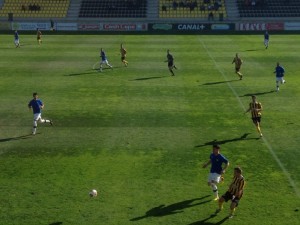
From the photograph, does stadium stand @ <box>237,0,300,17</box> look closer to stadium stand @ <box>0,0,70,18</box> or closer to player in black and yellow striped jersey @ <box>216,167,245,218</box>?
stadium stand @ <box>0,0,70,18</box>

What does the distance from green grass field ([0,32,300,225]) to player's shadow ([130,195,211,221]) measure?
0.03 m

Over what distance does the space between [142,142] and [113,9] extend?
52839mm

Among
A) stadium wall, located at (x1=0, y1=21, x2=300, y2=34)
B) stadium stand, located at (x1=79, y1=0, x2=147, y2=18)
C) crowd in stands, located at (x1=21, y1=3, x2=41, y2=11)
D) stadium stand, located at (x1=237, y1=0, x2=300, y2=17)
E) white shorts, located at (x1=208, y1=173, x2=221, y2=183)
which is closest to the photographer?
white shorts, located at (x1=208, y1=173, x2=221, y2=183)

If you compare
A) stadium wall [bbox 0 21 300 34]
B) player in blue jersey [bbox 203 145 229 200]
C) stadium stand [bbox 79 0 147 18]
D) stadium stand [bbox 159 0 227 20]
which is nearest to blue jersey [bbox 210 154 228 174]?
player in blue jersey [bbox 203 145 229 200]

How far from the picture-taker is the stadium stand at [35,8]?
67.9 metres

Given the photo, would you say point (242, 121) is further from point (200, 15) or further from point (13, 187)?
point (200, 15)

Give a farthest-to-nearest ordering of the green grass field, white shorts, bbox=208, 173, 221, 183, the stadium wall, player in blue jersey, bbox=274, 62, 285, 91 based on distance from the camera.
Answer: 1. the stadium wall
2. player in blue jersey, bbox=274, 62, 285, 91
3. white shorts, bbox=208, 173, 221, 183
4. the green grass field

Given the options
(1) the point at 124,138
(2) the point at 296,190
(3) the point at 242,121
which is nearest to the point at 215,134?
(3) the point at 242,121

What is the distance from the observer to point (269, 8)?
67688 millimetres

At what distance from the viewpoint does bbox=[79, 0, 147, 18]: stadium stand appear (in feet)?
220

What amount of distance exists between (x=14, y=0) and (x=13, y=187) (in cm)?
6383

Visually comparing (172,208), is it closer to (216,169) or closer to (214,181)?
(214,181)

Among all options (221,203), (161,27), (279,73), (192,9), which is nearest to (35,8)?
(161,27)

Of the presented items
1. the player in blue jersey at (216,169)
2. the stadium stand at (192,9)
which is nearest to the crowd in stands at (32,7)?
the stadium stand at (192,9)
